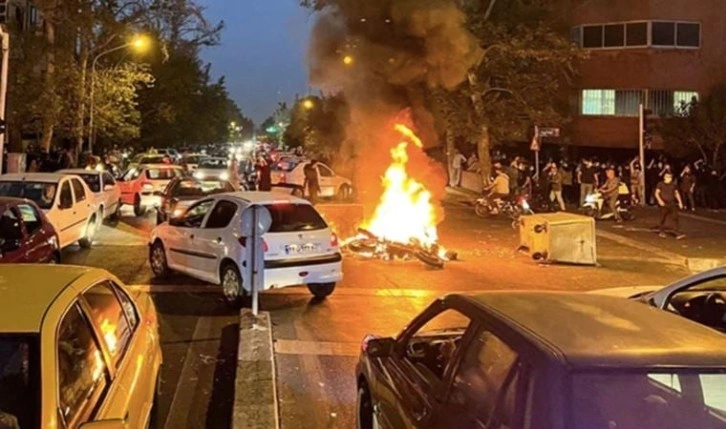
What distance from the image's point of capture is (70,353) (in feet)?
13.1

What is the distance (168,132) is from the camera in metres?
59.8

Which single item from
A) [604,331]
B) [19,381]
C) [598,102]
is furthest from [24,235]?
[598,102]

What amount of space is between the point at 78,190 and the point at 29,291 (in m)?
12.7

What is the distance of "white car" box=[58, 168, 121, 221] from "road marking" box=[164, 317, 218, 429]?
953 centimetres

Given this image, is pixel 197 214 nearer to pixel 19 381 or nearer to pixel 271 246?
pixel 271 246

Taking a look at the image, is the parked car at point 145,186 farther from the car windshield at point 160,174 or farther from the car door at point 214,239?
the car door at point 214,239

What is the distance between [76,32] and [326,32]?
35.0ft

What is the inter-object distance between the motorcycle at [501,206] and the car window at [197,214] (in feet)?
44.9

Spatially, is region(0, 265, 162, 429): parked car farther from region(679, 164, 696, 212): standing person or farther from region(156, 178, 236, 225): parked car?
region(679, 164, 696, 212): standing person

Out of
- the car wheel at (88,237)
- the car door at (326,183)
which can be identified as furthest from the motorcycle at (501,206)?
the car wheel at (88,237)

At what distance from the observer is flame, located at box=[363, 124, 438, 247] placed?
1792cm

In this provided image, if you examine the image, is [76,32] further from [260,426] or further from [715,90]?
[260,426]

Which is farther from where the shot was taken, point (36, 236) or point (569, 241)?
point (569, 241)

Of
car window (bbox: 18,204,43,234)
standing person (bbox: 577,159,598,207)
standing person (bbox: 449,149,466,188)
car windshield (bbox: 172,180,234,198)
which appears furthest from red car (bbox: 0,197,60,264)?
standing person (bbox: 449,149,466,188)
